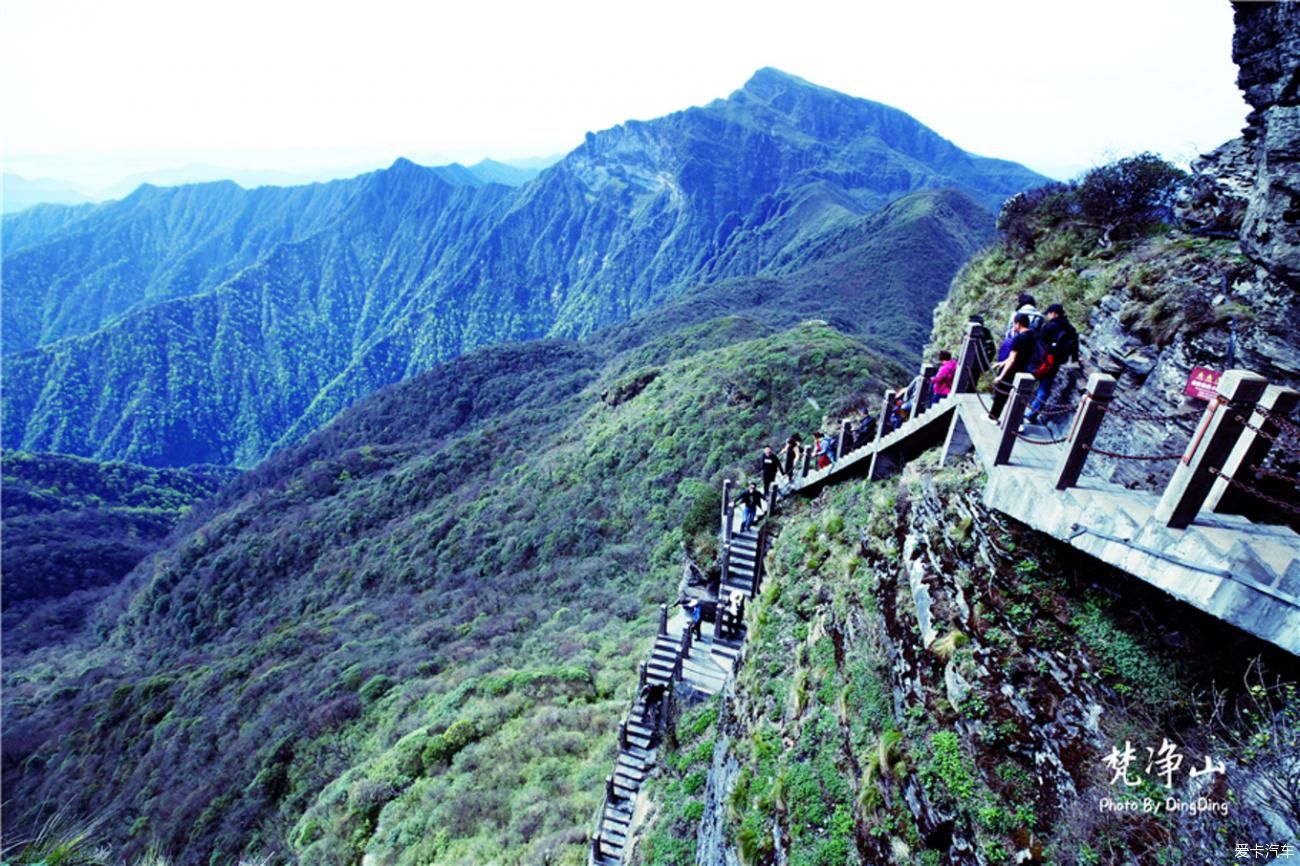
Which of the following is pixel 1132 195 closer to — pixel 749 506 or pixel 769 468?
pixel 769 468

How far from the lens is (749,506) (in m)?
13.8

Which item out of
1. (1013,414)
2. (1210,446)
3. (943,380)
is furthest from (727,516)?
(1210,446)

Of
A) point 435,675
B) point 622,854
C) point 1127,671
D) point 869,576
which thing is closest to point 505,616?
point 435,675

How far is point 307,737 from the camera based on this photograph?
2417cm

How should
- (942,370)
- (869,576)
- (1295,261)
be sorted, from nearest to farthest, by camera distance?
(1295,261), (869,576), (942,370)

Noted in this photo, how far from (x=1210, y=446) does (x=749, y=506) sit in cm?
977

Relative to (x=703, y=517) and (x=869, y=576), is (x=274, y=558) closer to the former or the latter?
(x=703, y=517)

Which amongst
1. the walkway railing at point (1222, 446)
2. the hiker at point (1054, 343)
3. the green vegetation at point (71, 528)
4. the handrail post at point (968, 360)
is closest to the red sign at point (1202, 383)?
the walkway railing at point (1222, 446)

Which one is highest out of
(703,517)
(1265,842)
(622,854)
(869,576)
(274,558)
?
(1265,842)

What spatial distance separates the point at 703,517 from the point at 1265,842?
13.9 metres

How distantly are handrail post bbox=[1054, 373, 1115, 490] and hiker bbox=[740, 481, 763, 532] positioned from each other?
26.9 ft

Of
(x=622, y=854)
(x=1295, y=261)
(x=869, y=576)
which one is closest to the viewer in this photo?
(x=1295, y=261)

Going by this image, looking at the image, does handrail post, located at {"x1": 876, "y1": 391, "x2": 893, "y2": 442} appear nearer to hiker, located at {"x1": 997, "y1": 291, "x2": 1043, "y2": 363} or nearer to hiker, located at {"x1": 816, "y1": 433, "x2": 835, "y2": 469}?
hiker, located at {"x1": 816, "y1": 433, "x2": 835, "y2": 469}

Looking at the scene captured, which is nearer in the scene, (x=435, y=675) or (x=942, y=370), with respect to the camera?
(x=942, y=370)
